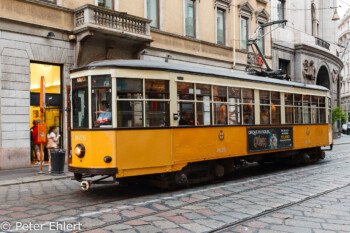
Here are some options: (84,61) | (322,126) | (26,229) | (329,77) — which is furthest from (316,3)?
(26,229)

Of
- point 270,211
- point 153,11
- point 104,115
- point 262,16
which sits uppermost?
point 262,16

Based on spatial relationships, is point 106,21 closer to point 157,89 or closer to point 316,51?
point 157,89

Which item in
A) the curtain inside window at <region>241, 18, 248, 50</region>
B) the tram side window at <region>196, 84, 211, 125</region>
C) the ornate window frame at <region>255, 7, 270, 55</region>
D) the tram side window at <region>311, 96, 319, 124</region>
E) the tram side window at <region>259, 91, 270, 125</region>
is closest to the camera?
the tram side window at <region>196, 84, 211, 125</region>

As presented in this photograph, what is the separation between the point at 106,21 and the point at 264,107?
6751 millimetres

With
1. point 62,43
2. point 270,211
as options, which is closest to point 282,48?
point 62,43

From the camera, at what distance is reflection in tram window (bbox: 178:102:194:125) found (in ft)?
27.8

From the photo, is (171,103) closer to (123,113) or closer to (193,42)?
(123,113)

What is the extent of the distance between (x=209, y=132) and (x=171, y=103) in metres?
1.47

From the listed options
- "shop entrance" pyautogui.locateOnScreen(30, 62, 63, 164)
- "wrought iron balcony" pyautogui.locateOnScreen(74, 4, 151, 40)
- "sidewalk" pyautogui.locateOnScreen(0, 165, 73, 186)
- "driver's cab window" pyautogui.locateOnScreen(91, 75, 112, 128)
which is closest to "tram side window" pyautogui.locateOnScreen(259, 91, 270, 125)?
"driver's cab window" pyautogui.locateOnScreen(91, 75, 112, 128)

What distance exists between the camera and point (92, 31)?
1344cm

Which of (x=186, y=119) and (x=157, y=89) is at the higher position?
(x=157, y=89)

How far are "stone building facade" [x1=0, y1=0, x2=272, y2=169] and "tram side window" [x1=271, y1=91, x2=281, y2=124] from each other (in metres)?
6.07

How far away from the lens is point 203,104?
8.98 m

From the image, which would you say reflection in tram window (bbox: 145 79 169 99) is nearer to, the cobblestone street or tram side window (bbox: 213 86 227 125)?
tram side window (bbox: 213 86 227 125)
